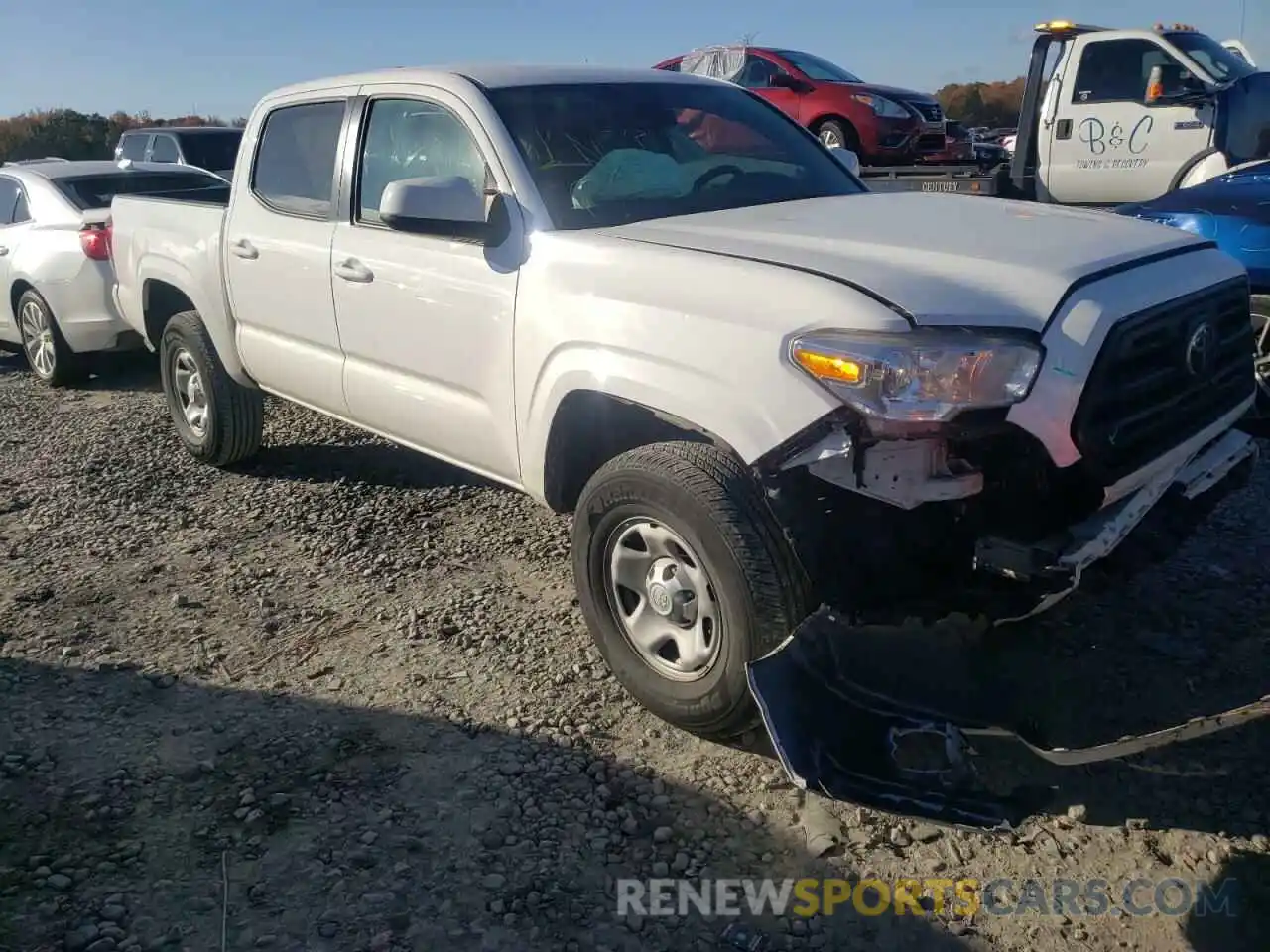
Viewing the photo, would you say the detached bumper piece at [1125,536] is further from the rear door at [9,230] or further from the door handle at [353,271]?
the rear door at [9,230]

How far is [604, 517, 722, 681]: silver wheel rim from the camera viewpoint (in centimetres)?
306

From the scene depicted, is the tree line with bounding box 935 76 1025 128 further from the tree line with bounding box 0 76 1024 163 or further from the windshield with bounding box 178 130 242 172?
the windshield with bounding box 178 130 242 172

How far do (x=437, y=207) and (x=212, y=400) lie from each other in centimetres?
257

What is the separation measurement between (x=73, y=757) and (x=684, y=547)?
1953mm

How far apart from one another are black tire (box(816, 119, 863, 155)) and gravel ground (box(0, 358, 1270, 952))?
8.53m

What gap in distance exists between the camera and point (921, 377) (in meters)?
2.55

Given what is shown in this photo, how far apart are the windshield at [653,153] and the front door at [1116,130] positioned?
6185mm

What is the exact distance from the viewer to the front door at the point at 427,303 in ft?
12.0

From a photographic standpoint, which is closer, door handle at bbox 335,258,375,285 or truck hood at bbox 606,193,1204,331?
truck hood at bbox 606,193,1204,331

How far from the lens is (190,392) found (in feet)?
19.2

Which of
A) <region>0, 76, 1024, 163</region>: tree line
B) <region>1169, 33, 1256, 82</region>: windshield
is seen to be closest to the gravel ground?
<region>1169, 33, 1256, 82</region>: windshield

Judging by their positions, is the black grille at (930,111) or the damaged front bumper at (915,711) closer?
the damaged front bumper at (915,711)

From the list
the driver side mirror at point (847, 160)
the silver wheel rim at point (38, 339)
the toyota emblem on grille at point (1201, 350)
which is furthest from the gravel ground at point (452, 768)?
the silver wheel rim at point (38, 339)

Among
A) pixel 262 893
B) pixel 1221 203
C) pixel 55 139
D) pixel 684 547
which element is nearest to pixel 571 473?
pixel 684 547
